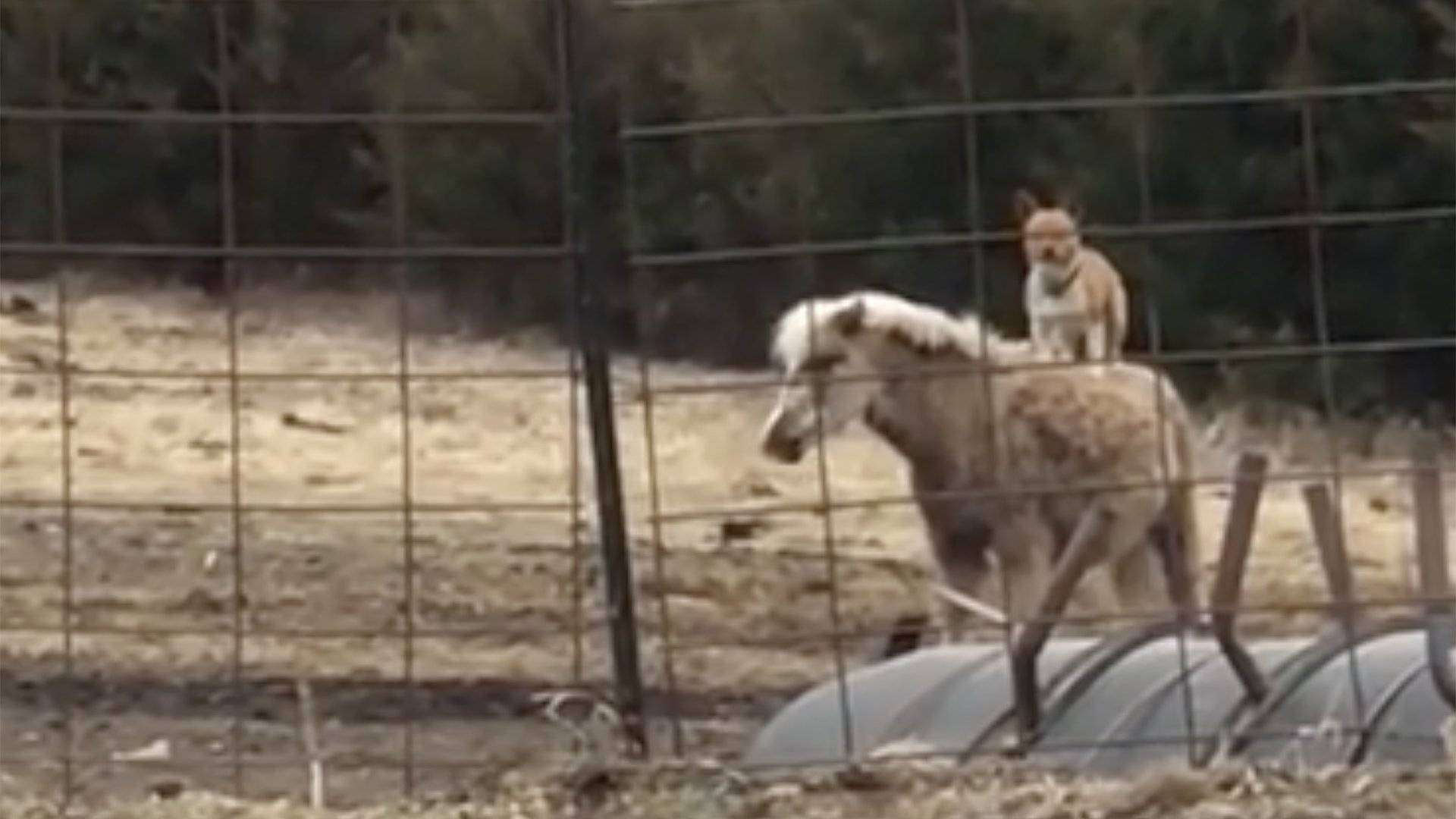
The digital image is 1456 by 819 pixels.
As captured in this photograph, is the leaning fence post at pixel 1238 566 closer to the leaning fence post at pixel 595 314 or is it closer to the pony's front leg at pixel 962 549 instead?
the leaning fence post at pixel 595 314

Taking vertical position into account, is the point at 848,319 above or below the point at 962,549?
above

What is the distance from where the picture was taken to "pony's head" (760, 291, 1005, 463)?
1261 cm

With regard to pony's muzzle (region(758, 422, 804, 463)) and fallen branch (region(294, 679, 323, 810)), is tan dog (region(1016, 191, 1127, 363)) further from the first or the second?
fallen branch (region(294, 679, 323, 810))

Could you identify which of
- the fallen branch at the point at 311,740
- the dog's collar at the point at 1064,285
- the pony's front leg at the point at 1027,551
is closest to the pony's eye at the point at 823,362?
the pony's front leg at the point at 1027,551

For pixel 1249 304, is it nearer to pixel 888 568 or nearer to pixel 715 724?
pixel 888 568

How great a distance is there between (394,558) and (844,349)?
2.10 metres

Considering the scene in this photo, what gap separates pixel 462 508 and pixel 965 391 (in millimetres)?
5800

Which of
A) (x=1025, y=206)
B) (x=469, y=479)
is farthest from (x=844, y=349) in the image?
(x=469, y=479)

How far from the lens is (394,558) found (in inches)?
556

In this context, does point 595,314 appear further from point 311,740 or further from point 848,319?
point 848,319

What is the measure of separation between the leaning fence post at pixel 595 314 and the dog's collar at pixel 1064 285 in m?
8.44

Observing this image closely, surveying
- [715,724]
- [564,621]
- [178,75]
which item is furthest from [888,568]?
[178,75]

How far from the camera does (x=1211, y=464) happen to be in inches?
613

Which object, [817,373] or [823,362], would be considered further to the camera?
[823,362]
